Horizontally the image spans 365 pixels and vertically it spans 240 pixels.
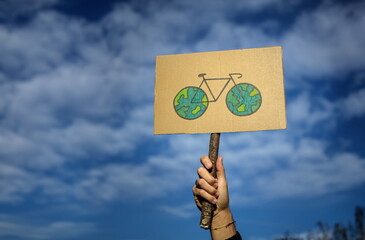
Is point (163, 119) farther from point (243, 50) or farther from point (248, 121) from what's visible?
point (243, 50)

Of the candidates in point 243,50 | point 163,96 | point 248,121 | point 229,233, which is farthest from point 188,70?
point 229,233

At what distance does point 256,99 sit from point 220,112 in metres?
0.43

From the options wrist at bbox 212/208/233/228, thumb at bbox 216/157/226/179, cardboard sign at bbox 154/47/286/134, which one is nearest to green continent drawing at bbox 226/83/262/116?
cardboard sign at bbox 154/47/286/134

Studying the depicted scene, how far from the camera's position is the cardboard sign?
3.81m

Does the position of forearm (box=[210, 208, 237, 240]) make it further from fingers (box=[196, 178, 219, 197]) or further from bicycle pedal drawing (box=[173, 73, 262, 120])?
bicycle pedal drawing (box=[173, 73, 262, 120])

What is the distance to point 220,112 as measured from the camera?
387cm

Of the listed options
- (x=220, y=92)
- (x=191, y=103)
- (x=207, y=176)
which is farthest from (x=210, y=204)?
(x=220, y=92)

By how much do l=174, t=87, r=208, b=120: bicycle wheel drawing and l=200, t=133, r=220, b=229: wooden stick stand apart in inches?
13.1

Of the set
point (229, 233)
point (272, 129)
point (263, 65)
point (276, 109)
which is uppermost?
point (263, 65)

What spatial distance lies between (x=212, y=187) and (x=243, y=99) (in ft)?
3.46

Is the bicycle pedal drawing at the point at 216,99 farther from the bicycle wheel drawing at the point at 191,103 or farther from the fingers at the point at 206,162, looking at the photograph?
the fingers at the point at 206,162

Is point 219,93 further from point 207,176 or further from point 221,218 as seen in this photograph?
point 221,218

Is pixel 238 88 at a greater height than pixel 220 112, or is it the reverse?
pixel 238 88

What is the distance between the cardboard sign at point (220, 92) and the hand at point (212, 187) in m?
0.41
